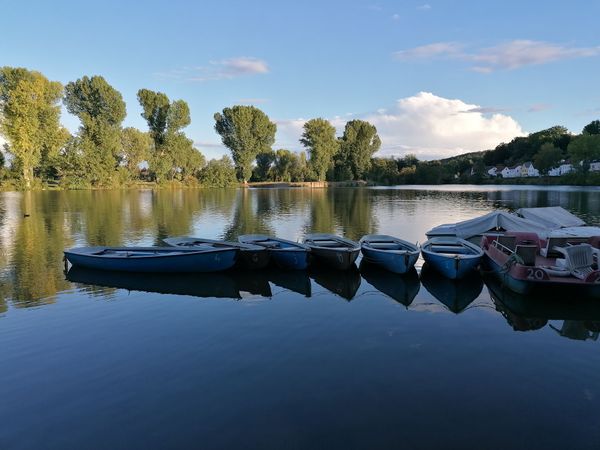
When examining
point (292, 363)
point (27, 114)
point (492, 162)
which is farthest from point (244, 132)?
point (492, 162)

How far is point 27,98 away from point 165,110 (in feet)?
105

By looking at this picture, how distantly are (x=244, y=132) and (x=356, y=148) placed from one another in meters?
39.7

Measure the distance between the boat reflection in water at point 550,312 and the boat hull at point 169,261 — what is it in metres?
11.4

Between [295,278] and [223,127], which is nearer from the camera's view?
[295,278]

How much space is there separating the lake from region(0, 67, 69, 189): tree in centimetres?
7738

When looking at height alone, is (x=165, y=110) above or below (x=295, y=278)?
above

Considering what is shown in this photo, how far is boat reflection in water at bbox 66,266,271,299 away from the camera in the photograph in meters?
16.2

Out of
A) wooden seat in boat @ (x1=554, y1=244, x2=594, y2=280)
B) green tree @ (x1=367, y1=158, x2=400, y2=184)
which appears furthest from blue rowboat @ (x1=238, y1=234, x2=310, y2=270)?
green tree @ (x1=367, y1=158, x2=400, y2=184)

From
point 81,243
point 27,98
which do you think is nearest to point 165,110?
point 27,98

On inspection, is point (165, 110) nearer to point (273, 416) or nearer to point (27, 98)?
point (27, 98)

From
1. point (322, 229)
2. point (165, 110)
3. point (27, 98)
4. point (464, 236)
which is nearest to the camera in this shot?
point (464, 236)

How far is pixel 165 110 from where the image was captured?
4099 inches

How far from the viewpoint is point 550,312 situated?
1359 cm

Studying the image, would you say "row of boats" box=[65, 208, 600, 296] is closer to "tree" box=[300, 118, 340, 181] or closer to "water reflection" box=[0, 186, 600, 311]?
"water reflection" box=[0, 186, 600, 311]
